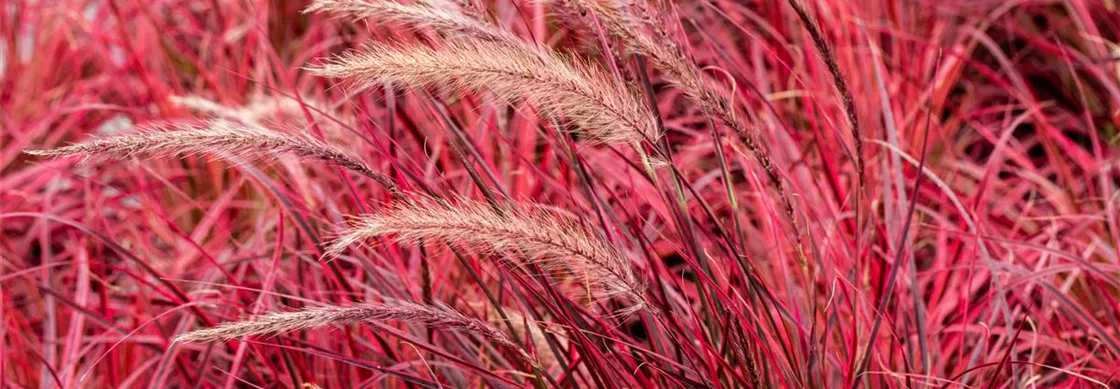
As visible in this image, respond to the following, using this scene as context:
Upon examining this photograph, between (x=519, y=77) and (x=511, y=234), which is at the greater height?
(x=519, y=77)

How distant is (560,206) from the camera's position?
2170 millimetres

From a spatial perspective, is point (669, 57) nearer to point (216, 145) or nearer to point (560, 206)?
point (216, 145)

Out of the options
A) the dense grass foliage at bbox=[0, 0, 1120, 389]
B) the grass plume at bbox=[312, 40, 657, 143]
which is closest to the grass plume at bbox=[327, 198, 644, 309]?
the dense grass foliage at bbox=[0, 0, 1120, 389]

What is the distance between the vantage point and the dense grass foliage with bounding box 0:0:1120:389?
136 centimetres

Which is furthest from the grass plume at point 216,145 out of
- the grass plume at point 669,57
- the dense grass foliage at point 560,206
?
the grass plume at point 669,57

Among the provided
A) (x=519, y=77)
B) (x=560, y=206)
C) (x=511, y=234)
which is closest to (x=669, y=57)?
(x=519, y=77)

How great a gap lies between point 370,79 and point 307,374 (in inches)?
28.8

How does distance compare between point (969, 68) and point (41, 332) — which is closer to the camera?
point (41, 332)

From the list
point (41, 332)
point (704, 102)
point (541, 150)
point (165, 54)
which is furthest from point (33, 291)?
point (704, 102)

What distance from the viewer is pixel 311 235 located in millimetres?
1864

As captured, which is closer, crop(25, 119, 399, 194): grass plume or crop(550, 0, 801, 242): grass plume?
crop(25, 119, 399, 194): grass plume

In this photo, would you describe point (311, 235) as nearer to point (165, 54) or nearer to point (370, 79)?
point (370, 79)

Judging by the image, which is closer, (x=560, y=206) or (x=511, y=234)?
(x=511, y=234)

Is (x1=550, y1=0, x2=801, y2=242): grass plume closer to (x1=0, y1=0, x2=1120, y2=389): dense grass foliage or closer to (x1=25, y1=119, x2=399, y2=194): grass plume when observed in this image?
(x1=0, y1=0, x2=1120, y2=389): dense grass foliage
